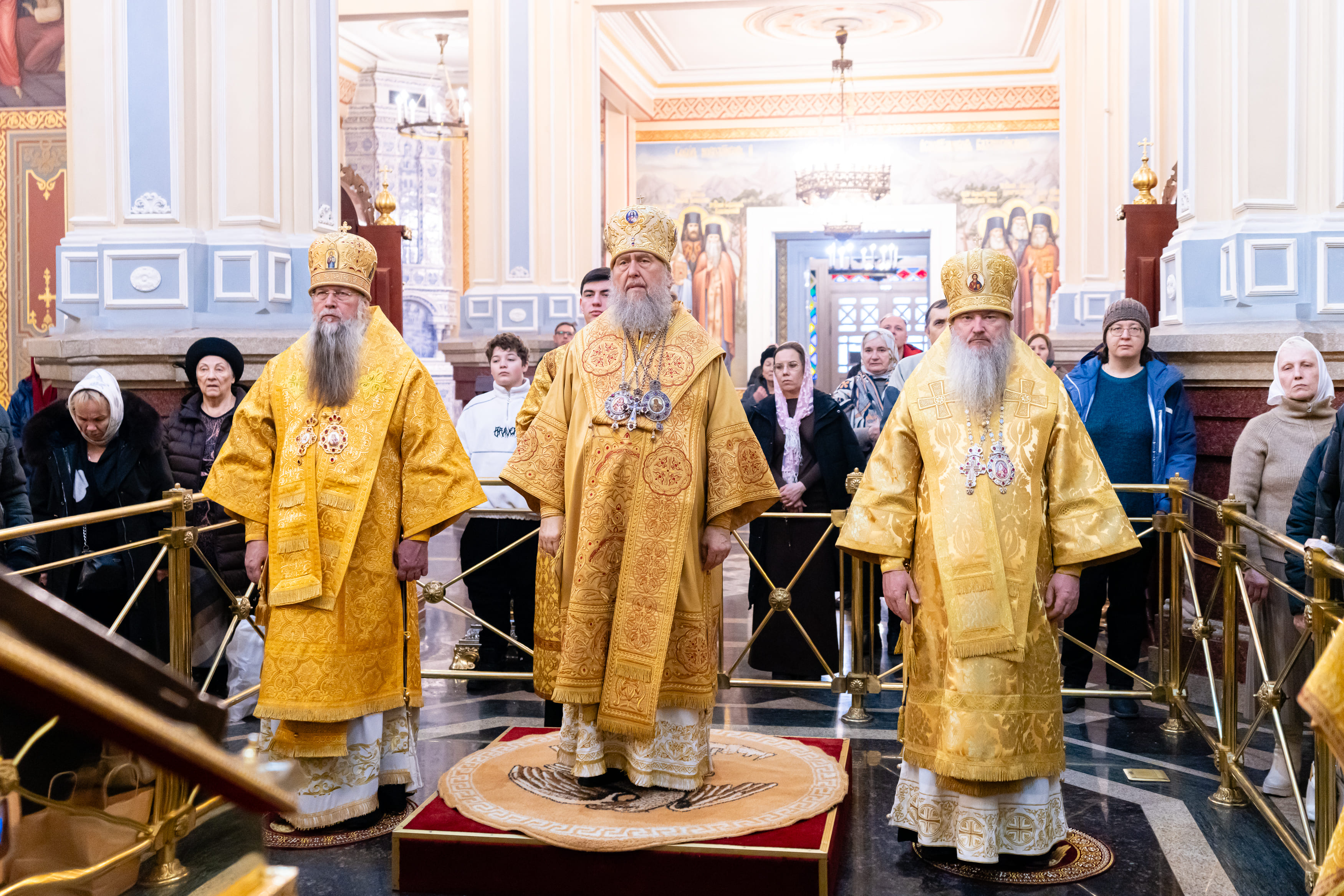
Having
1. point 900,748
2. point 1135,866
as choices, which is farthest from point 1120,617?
point 1135,866

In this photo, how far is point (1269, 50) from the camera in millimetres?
5320

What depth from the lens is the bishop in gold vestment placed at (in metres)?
3.61

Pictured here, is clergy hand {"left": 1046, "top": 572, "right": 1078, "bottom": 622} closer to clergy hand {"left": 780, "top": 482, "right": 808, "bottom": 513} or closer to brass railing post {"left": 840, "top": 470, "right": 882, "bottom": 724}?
brass railing post {"left": 840, "top": 470, "right": 882, "bottom": 724}

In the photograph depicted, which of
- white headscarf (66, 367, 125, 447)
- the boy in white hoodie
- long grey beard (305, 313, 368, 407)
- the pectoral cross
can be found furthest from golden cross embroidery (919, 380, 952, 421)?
white headscarf (66, 367, 125, 447)

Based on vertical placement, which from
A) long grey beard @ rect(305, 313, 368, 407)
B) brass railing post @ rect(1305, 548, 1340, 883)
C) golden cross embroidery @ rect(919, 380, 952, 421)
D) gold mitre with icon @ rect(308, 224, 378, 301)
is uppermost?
gold mitre with icon @ rect(308, 224, 378, 301)

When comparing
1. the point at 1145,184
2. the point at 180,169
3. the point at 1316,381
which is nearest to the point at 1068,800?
the point at 1316,381

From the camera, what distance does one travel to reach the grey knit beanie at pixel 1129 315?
5.07m

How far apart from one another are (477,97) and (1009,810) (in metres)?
9.67

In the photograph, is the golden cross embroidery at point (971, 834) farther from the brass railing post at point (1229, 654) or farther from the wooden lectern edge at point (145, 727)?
the wooden lectern edge at point (145, 727)

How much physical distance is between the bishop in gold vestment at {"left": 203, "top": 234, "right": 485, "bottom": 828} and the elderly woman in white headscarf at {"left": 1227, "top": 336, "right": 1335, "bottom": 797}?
2.74 meters

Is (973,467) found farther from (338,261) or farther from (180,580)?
(180,580)

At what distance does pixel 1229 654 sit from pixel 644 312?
2.28 m

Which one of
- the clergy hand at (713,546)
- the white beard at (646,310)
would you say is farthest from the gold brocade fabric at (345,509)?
the clergy hand at (713,546)

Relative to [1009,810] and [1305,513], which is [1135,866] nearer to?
[1009,810]
